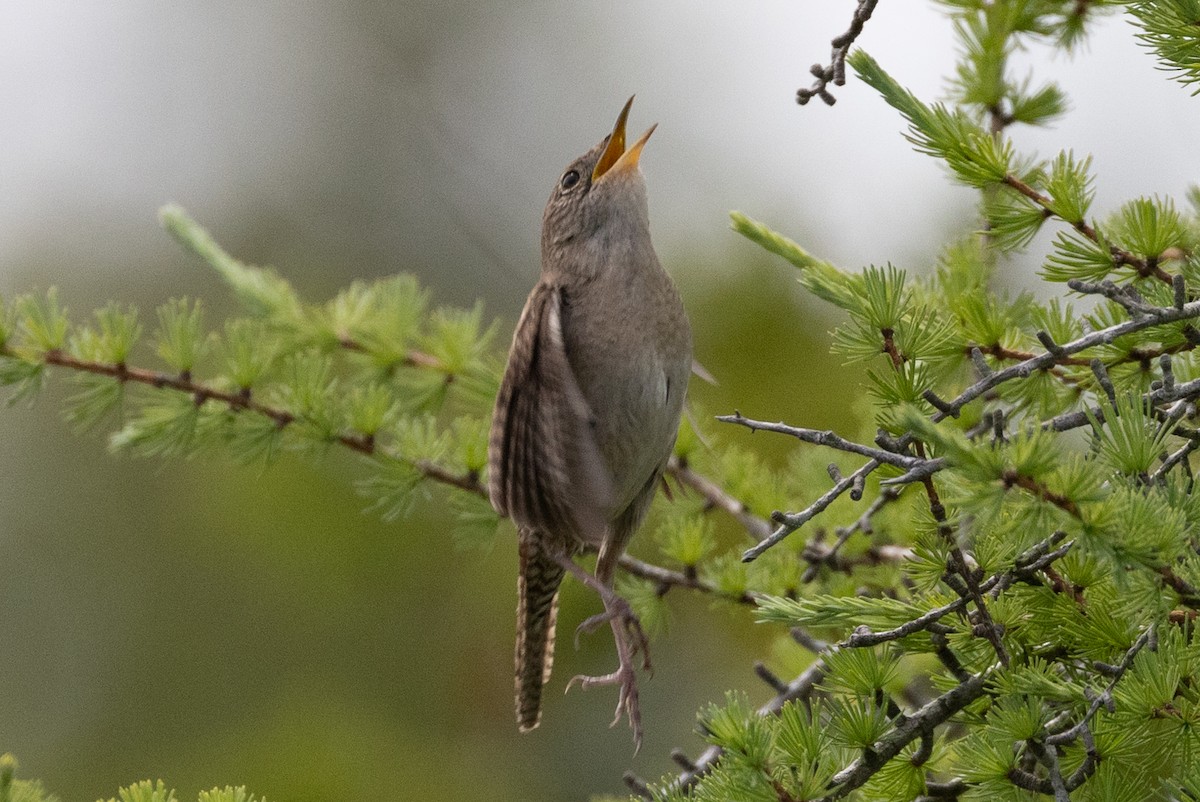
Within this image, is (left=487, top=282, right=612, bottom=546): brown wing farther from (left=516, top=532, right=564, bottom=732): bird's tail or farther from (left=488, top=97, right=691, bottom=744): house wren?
(left=516, top=532, right=564, bottom=732): bird's tail

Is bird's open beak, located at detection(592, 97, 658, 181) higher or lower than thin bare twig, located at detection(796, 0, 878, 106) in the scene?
higher

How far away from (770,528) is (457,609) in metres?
3.27

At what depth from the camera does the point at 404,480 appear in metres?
2.72

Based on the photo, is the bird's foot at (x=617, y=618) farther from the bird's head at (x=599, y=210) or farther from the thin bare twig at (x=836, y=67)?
the thin bare twig at (x=836, y=67)

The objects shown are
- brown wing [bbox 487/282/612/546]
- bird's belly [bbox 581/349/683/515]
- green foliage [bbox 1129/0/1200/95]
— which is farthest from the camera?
bird's belly [bbox 581/349/683/515]

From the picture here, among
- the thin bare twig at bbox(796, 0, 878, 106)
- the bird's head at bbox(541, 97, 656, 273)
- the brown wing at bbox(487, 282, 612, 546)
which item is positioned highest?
the bird's head at bbox(541, 97, 656, 273)

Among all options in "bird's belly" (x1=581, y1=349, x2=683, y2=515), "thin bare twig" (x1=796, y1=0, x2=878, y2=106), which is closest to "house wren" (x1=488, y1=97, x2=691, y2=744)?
"bird's belly" (x1=581, y1=349, x2=683, y2=515)

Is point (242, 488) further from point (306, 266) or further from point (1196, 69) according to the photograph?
point (1196, 69)

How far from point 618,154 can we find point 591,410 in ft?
2.67

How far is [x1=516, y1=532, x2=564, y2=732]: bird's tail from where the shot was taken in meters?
2.75

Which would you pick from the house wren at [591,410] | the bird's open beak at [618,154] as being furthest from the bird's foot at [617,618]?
the bird's open beak at [618,154]

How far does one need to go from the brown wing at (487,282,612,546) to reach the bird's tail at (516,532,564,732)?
1.14ft

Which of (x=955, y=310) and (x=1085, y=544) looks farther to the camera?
(x=955, y=310)

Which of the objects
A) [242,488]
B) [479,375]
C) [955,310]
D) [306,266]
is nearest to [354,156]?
[306,266]
